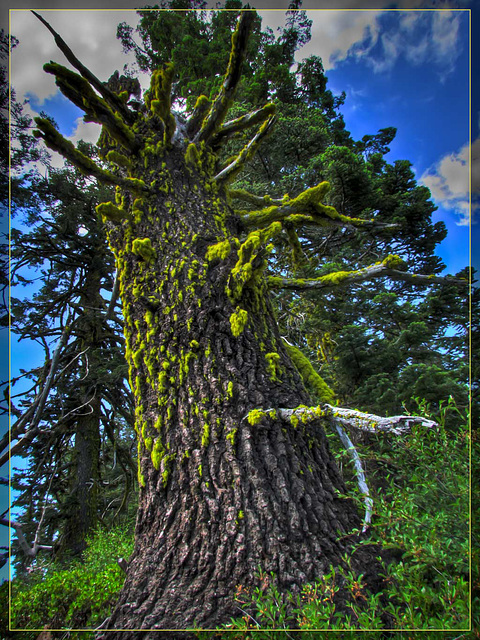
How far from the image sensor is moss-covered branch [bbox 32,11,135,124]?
1962 millimetres

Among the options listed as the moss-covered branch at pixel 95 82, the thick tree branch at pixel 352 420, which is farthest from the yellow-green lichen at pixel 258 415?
the moss-covered branch at pixel 95 82

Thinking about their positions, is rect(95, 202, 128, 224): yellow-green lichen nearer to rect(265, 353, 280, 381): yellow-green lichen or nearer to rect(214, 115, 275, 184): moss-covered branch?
rect(214, 115, 275, 184): moss-covered branch

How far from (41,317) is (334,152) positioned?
486 cm

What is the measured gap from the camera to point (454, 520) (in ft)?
4.17

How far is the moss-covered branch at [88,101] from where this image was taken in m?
2.12

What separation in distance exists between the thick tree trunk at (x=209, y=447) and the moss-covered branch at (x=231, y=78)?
99cm

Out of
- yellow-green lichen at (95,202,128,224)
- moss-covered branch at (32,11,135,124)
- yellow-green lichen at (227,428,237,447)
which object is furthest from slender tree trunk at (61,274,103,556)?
yellow-green lichen at (227,428,237,447)

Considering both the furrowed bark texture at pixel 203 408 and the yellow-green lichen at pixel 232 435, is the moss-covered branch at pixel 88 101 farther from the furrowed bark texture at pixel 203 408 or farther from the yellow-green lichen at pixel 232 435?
the yellow-green lichen at pixel 232 435

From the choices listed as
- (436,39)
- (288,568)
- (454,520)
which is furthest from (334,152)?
(288,568)

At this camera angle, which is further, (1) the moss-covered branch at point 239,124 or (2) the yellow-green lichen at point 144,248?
(1) the moss-covered branch at point 239,124

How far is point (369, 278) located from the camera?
2.43 meters

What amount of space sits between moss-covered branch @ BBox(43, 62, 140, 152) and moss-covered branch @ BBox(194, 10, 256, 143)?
61cm

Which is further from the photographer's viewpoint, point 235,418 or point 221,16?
point 221,16

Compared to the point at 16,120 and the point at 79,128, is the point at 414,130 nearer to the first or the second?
the point at 79,128
